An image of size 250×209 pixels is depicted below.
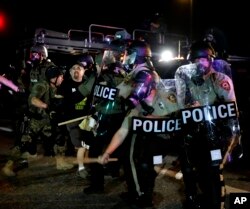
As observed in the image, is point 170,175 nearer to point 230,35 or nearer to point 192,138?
point 192,138

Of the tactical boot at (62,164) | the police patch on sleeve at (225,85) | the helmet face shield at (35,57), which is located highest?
the helmet face shield at (35,57)

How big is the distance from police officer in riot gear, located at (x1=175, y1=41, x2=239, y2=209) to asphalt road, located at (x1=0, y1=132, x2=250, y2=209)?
28.7 inches

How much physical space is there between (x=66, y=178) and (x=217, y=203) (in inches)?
126

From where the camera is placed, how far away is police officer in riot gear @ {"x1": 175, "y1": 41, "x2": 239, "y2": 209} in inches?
180

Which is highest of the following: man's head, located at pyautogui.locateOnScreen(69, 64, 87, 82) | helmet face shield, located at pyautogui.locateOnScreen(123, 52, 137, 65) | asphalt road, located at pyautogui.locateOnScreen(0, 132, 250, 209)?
helmet face shield, located at pyautogui.locateOnScreen(123, 52, 137, 65)

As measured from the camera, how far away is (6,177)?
701 centimetres

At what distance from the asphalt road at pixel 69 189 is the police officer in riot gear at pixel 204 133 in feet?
2.39

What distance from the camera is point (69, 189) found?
6.32 meters

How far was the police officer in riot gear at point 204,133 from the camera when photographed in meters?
4.58

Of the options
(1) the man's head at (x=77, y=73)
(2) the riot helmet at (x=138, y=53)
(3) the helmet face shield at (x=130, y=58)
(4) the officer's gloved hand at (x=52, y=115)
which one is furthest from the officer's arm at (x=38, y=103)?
(2) the riot helmet at (x=138, y=53)

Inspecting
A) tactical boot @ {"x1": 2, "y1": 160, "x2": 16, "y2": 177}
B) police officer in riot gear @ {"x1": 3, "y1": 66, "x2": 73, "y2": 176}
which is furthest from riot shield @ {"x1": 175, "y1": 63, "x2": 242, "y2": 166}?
tactical boot @ {"x1": 2, "y1": 160, "x2": 16, "y2": 177}

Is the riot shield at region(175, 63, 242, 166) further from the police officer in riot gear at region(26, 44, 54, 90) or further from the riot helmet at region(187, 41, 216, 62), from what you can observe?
the police officer in riot gear at region(26, 44, 54, 90)

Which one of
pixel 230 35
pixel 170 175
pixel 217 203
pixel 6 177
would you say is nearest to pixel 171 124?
pixel 217 203

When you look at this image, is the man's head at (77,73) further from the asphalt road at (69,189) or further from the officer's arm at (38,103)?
the asphalt road at (69,189)
